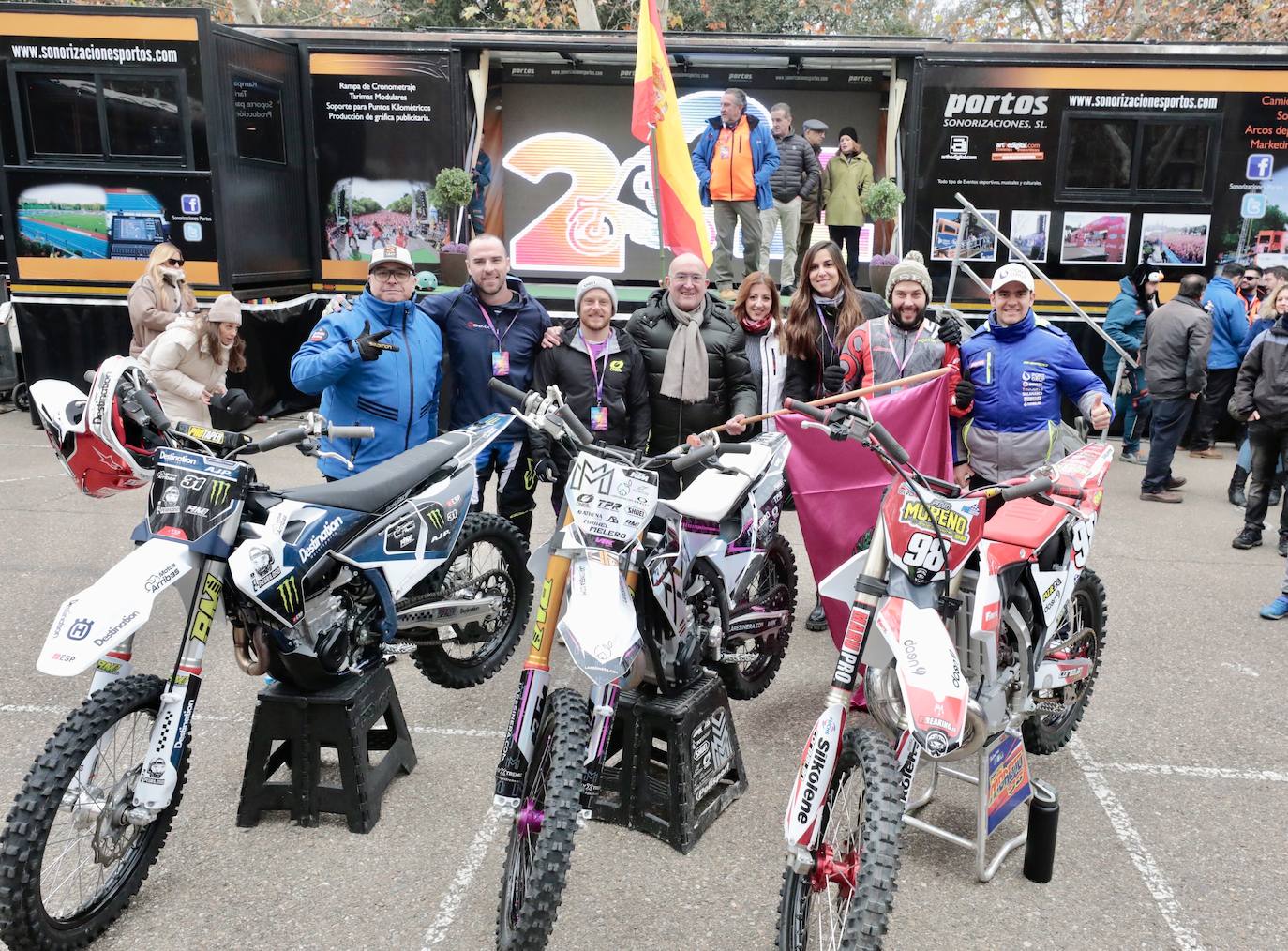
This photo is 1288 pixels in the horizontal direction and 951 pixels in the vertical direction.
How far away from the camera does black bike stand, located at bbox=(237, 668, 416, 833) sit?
3408 millimetres

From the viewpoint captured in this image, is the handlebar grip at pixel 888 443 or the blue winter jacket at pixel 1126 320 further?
the blue winter jacket at pixel 1126 320

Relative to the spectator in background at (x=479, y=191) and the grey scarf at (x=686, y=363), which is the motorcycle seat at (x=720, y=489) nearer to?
the grey scarf at (x=686, y=363)

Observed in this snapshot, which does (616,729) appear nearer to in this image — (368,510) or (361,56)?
(368,510)

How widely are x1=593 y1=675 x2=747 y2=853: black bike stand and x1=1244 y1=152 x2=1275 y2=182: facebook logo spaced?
9.86 metres

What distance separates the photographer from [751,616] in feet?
13.7

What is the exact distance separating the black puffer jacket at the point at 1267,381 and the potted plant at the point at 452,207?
7486mm

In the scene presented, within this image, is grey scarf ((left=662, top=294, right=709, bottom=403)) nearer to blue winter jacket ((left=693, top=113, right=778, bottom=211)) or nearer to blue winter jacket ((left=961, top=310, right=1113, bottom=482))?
blue winter jacket ((left=961, top=310, right=1113, bottom=482))

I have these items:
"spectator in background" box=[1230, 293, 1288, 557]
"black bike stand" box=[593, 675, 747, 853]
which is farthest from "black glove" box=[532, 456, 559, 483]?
"spectator in background" box=[1230, 293, 1288, 557]

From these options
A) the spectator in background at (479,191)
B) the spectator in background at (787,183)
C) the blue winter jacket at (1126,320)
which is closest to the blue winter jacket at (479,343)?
the spectator in background at (787,183)

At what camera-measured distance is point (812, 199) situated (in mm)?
11141

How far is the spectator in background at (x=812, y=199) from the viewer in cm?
1102

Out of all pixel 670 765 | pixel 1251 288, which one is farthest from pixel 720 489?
pixel 1251 288

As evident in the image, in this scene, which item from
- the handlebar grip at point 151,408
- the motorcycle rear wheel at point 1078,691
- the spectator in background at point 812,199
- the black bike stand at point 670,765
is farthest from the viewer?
the spectator in background at point 812,199

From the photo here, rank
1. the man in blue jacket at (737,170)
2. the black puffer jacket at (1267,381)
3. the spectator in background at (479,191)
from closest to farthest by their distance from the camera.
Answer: the black puffer jacket at (1267,381) < the man in blue jacket at (737,170) < the spectator in background at (479,191)
